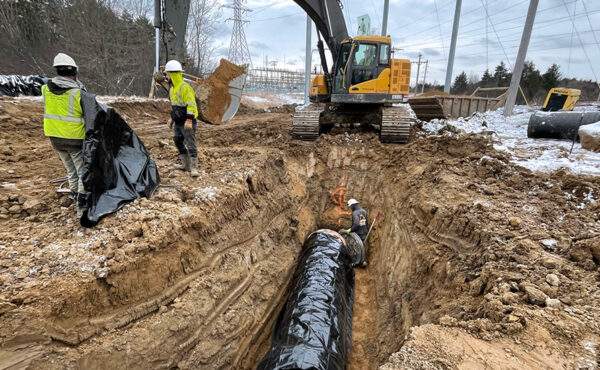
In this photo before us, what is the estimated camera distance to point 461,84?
119 feet

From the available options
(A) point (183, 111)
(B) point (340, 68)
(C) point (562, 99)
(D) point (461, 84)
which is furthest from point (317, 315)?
(D) point (461, 84)

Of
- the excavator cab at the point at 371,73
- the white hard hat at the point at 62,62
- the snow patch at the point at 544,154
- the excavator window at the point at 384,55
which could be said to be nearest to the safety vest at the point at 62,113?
the white hard hat at the point at 62,62

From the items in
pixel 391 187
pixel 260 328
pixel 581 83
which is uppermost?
pixel 581 83

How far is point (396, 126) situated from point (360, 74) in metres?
1.69

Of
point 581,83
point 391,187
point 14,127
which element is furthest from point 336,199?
point 581,83

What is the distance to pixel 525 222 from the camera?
368cm

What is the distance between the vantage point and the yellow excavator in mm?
7289

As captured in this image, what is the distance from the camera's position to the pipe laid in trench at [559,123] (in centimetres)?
730

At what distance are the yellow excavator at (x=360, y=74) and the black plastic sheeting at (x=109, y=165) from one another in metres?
4.49

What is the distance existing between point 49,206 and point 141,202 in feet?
3.59

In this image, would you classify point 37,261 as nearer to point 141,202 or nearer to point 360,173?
point 141,202

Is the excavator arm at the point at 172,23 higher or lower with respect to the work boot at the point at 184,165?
higher

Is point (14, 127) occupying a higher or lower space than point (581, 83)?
lower

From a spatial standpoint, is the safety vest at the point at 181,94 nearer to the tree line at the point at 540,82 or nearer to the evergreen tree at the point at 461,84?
the tree line at the point at 540,82
